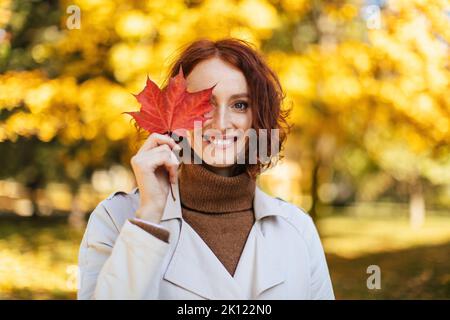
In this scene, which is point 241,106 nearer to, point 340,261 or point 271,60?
point 271,60

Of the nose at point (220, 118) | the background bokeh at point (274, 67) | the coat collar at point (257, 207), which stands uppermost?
the background bokeh at point (274, 67)

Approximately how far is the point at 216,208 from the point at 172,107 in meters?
0.32

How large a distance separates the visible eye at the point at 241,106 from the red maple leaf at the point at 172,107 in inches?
4.5

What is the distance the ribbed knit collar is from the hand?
23 cm

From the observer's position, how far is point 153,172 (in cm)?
128

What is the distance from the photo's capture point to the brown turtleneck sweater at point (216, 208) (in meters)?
1.51

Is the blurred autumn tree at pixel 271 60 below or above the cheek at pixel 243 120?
above

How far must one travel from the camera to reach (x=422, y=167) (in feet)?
49.2

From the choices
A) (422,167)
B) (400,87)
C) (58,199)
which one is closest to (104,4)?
(400,87)

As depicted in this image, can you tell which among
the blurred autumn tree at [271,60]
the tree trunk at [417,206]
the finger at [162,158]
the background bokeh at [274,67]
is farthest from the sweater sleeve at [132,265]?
the tree trunk at [417,206]

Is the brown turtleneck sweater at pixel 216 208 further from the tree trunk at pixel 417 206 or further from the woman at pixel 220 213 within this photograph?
the tree trunk at pixel 417 206

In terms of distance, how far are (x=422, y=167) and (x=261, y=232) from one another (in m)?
14.4

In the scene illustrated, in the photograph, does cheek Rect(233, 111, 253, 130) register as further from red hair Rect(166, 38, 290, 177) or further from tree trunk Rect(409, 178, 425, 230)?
tree trunk Rect(409, 178, 425, 230)

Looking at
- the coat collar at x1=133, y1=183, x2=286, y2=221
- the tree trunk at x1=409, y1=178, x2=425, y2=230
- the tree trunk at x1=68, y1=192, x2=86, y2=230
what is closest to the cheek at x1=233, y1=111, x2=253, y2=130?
the coat collar at x1=133, y1=183, x2=286, y2=221
